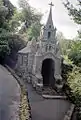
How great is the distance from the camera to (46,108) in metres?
13.8

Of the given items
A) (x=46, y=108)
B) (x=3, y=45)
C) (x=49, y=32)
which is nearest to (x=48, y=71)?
(x=49, y=32)

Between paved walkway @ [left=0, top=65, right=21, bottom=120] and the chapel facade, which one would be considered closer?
paved walkway @ [left=0, top=65, right=21, bottom=120]

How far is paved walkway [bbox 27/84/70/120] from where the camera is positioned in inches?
477

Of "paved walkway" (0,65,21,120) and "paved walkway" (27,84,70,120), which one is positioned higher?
"paved walkway" (0,65,21,120)

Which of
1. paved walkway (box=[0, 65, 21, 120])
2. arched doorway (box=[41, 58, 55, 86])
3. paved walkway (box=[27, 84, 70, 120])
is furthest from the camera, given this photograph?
arched doorway (box=[41, 58, 55, 86])

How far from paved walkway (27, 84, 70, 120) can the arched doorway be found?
372cm

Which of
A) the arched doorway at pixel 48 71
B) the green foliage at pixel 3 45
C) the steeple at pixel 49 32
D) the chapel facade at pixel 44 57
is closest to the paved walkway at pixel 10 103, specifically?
the chapel facade at pixel 44 57

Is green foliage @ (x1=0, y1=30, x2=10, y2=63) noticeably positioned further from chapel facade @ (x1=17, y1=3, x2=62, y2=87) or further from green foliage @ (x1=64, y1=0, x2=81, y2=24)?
green foliage @ (x1=64, y1=0, x2=81, y2=24)

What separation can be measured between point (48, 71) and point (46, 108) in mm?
8411

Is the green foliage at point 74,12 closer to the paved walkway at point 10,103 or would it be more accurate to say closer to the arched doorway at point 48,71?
the paved walkway at point 10,103

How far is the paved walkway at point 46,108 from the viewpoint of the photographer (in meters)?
12.1

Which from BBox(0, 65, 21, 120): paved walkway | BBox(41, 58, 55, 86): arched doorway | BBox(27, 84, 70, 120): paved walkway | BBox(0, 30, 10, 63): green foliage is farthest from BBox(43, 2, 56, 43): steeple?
BBox(0, 65, 21, 120): paved walkway

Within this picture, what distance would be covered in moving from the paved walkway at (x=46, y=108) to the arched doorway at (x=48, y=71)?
3.72 metres

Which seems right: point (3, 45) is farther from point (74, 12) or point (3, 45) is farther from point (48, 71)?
point (74, 12)
